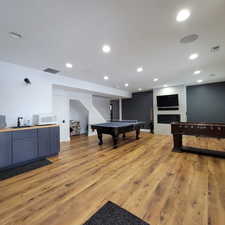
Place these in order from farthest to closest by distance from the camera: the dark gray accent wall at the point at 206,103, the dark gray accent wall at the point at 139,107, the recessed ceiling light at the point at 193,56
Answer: the dark gray accent wall at the point at 139,107, the dark gray accent wall at the point at 206,103, the recessed ceiling light at the point at 193,56

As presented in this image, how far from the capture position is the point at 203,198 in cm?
180

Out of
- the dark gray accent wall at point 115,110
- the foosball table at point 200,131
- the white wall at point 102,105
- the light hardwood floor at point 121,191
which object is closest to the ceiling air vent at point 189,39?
the foosball table at point 200,131

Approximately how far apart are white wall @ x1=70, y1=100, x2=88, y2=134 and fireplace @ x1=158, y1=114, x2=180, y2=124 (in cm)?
456

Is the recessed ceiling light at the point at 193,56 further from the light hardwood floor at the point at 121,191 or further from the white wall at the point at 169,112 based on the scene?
the white wall at the point at 169,112

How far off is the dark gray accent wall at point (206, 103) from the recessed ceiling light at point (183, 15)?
18.3 ft

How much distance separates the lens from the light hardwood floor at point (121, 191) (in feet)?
4.94

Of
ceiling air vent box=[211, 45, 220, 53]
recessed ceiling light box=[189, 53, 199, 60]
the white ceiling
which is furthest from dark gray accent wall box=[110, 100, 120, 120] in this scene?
ceiling air vent box=[211, 45, 220, 53]

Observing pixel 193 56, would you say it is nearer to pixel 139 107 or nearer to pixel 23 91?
pixel 23 91

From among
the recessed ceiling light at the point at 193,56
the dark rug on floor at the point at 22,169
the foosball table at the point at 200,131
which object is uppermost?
the recessed ceiling light at the point at 193,56

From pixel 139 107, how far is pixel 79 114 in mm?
4023

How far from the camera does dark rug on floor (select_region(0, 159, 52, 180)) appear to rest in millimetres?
2553

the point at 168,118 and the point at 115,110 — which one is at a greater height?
the point at 115,110

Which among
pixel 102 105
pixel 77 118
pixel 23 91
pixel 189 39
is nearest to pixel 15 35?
pixel 23 91

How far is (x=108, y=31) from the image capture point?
2074 millimetres
